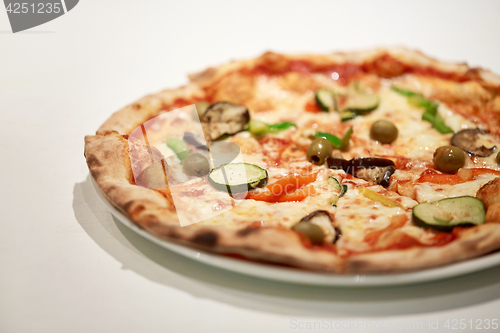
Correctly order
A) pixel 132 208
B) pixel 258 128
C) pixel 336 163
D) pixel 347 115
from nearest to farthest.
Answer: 1. pixel 132 208
2. pixel 336 163
3. pixel 258 128
4. pixel 347 115

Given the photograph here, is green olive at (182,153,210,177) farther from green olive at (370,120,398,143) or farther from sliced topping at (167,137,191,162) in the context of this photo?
green olive at (370,120,398,143)

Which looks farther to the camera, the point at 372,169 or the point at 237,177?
the point at 372,169

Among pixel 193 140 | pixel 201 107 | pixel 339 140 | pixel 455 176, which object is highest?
pixel 201 107

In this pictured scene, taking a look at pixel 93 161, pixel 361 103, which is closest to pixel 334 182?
pixel 361 103

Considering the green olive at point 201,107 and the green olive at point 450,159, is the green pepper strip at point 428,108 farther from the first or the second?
the green olive at point 201,107

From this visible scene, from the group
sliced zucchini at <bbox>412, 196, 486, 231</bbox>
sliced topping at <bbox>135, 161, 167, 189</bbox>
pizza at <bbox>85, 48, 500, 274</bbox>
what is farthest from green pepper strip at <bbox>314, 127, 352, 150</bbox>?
sliced topping at <bbox>135, 161, 167, 189</bbox>

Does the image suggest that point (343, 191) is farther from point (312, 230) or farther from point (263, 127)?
point (263, 127)
